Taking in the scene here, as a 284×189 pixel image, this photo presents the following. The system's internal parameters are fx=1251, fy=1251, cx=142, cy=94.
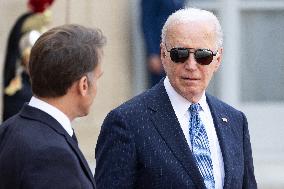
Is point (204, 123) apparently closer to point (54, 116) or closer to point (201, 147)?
point (201, 147)

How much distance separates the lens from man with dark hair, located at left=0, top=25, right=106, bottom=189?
3.76 meters

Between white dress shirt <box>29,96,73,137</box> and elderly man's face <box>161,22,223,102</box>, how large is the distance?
92 cm

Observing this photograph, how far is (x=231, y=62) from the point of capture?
1055cm

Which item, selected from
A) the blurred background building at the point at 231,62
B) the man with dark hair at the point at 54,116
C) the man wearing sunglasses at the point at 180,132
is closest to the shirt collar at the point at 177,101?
the man wearing sunglasses at the point at 180,132

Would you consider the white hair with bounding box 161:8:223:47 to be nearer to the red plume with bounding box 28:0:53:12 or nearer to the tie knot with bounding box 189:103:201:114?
the tie knot with bounding box 189:103:201:114

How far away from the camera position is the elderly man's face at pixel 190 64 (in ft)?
15.6

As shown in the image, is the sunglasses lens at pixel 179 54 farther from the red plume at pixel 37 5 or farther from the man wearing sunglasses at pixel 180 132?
the red plume at pixel 37 5

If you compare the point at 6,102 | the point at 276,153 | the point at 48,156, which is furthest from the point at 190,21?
the point at 276,153

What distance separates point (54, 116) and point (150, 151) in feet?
2.67

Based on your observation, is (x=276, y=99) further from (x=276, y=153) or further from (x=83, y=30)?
(x=83, y=30)

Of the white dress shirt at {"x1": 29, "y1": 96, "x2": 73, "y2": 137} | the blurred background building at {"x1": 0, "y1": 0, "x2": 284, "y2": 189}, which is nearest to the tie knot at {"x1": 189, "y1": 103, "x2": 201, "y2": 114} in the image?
the white dress shirt at {"x1": 29, "y1": 96, "x2": 73, "y2": 137}

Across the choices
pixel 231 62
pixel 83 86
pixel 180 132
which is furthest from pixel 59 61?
pixel 231 62

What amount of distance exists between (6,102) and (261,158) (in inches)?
128

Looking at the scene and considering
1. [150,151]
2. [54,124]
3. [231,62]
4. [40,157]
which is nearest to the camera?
[40,157]
